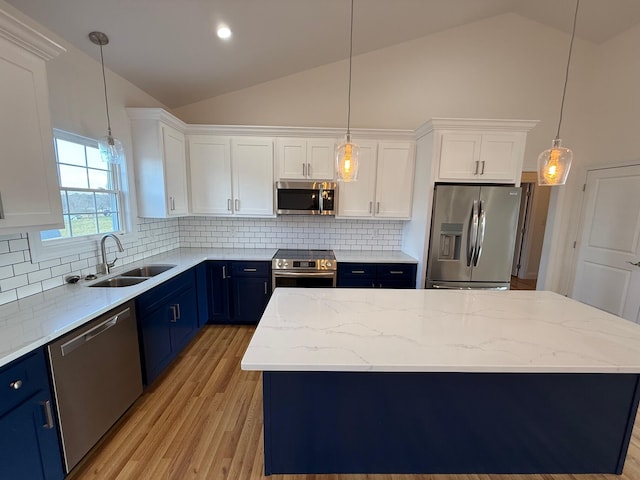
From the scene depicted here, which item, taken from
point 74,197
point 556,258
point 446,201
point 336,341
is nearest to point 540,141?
point 556,258

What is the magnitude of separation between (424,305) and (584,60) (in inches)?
162

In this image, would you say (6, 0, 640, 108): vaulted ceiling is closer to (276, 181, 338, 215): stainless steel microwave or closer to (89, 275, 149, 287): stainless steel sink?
(276, 181, 338, 215): stainless steel microwave

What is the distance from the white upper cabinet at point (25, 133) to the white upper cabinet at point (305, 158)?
2006 mm

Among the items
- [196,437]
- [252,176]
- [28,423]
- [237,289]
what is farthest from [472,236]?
[28,423]

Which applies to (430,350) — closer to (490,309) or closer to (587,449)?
(490,309)

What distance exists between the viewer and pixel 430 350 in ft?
3.91

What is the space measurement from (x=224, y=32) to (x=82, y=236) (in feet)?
6.88

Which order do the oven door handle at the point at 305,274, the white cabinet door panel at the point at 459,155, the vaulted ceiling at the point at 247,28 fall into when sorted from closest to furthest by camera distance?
1. the vaulted ceiling at the point at 247,28
2. the white cabinet door panel at the point at 459,155
3. the oven door handle at the point at 305,274

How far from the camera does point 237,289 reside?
3180 millimetres

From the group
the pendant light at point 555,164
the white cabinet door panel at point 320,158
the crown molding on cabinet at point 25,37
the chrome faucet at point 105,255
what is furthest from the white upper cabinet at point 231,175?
the pendant light at point 555,164

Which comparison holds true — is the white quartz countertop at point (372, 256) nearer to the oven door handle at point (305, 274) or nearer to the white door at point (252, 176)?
the oven door handle at point (305, 274)

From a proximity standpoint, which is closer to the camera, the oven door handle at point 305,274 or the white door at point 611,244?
the white door at point 611,244

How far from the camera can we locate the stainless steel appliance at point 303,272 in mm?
3092

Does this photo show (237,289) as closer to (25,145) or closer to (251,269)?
(251,269)
